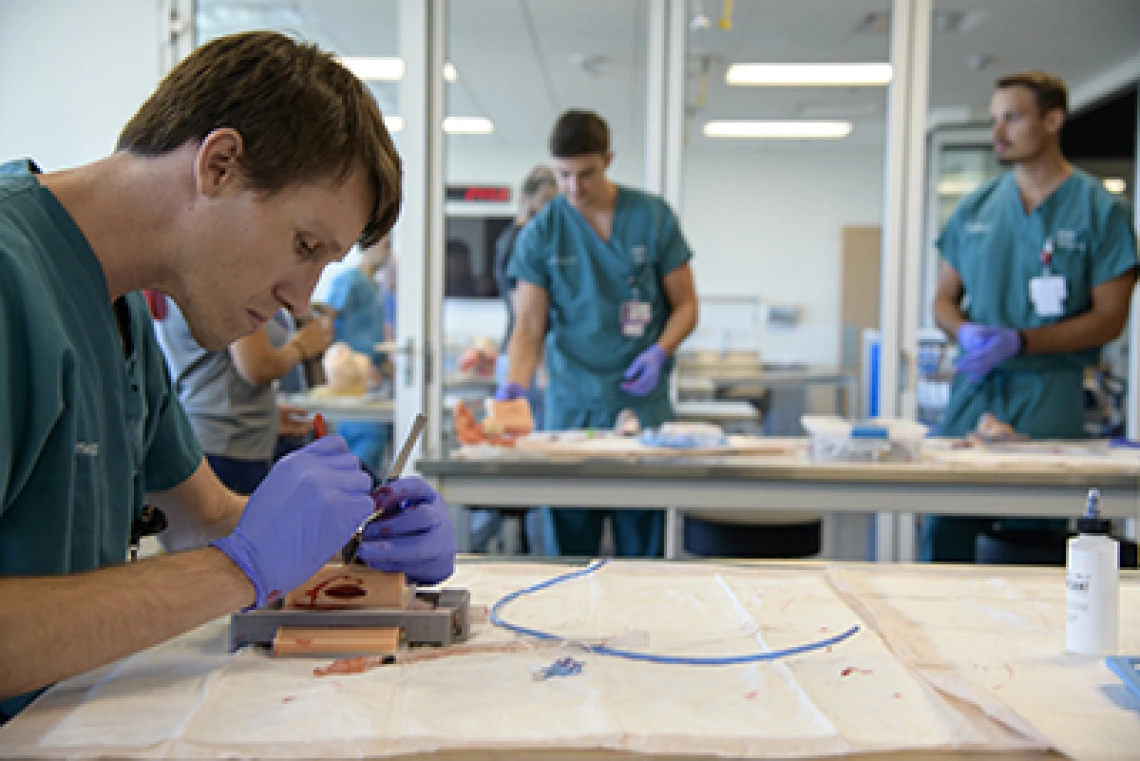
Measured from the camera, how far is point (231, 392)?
2.80 m

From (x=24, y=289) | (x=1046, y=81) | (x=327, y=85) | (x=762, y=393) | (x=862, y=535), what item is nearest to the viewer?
(x=24, y=289)

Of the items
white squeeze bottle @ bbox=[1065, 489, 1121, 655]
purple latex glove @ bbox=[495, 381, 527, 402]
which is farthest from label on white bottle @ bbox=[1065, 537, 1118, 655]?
purple latex glove @ bbox=[495, 381, 527, 402]

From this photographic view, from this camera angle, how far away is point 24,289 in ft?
2.99

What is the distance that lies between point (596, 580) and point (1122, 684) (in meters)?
0.63

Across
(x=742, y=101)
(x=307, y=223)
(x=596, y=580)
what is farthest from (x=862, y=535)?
(x=307, y=223)

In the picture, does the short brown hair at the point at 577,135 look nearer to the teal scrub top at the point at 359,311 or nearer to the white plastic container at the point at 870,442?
the white plastic container at the point at 870,442

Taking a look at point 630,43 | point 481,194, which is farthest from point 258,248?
point 481,194

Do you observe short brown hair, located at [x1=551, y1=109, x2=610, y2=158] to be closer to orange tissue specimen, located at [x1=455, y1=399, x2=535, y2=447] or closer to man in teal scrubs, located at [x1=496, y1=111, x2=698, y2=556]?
man in teal scrubs, located at [x1=496, y1=111, x2=698, y2=556]

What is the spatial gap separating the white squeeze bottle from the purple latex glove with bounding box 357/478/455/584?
27.8 inches

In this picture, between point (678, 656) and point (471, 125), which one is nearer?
point (678, 656)

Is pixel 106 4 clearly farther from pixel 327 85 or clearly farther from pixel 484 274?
pixel 327 85

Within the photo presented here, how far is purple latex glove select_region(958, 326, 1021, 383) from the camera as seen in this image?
2.97 meters

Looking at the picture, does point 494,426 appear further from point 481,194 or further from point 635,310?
point 481,194

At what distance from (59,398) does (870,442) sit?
200 cm
